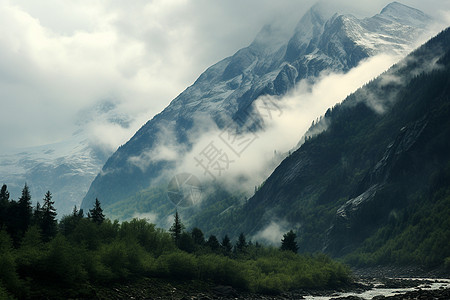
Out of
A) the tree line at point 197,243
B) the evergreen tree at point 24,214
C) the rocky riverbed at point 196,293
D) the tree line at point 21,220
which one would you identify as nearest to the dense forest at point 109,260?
the evergreen tree at point 24,214

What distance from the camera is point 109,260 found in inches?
4151

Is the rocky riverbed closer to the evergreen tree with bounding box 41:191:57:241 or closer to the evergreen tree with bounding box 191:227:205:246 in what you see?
the evergreen tree with bounding box 41:191:57:241

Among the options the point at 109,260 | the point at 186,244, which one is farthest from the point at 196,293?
the point at 186,244

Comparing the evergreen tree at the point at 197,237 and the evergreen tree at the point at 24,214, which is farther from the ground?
the evergreen tree at the point at 24,214

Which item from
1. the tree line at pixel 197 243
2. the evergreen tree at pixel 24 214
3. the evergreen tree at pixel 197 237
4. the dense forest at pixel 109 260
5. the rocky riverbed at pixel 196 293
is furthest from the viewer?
the evergreen tree at pixel 197 237

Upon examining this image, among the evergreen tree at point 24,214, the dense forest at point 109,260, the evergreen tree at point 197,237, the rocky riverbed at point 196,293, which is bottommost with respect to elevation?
the rocky riverbed at point 196,293

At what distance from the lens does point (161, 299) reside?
98.5 metres

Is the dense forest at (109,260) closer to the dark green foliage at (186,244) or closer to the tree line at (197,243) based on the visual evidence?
the dark green foliage at (186,244)

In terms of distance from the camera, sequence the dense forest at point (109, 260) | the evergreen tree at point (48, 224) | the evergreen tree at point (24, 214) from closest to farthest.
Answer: the dense forest at point (109, 260)
the evergreen tree at point (24, 214)
the evergreen tree at point (48, 224)

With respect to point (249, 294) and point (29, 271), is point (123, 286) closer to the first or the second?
point (29, 271)

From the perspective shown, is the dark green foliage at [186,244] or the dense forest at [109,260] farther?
the dark green foliage at [186,244]

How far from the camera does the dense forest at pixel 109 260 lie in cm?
8612

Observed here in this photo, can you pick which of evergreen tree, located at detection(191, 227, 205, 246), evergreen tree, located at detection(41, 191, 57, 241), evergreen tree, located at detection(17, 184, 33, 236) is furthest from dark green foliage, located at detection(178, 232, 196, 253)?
evergreen tree, located at detection(17, 184, 33, 236)

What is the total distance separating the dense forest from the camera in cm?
8612
